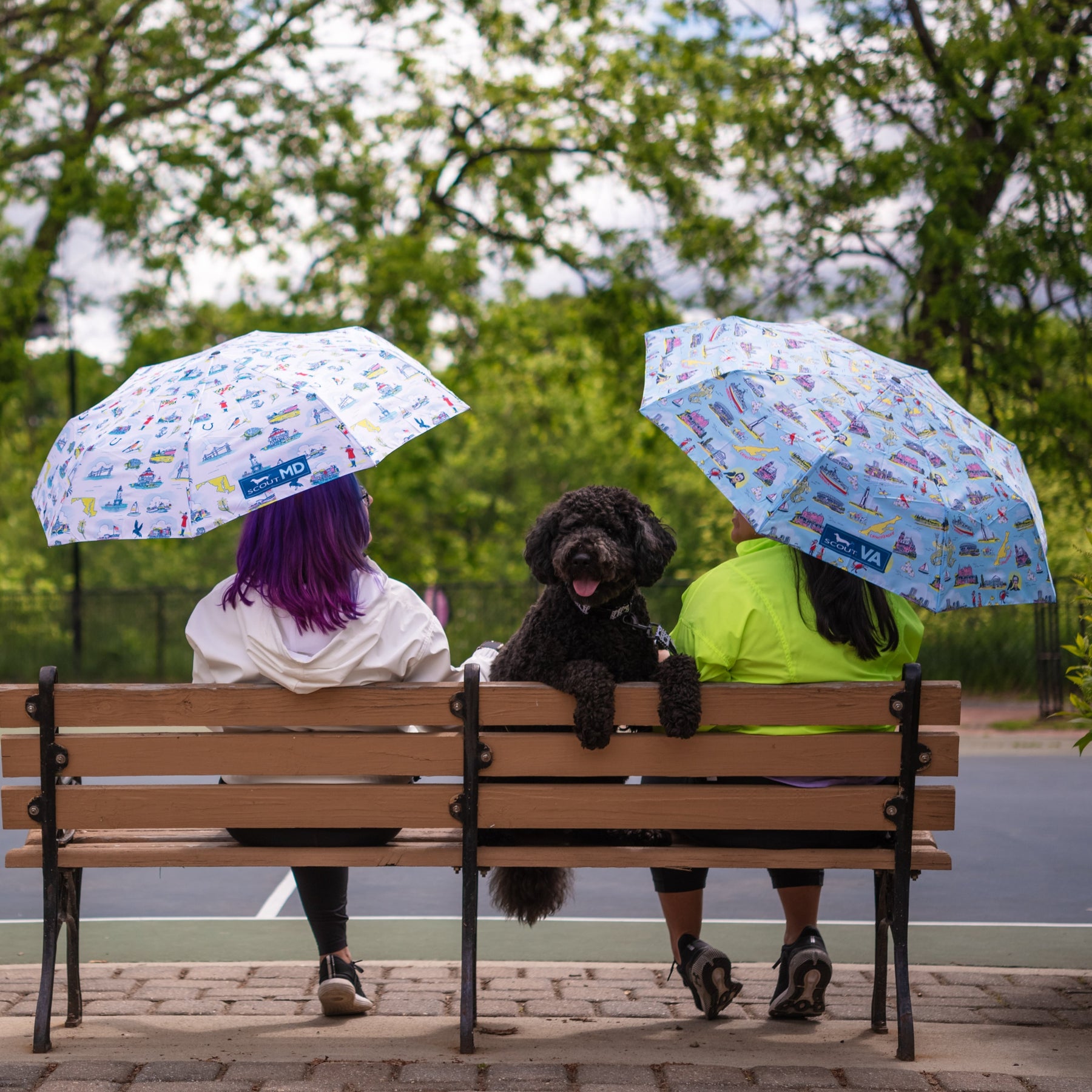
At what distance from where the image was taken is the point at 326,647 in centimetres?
347

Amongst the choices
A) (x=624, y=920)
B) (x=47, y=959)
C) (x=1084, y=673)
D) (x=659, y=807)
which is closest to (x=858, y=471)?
(x=659, y=807)

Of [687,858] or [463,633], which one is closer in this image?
[687,858]

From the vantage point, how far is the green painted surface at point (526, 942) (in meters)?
4.83

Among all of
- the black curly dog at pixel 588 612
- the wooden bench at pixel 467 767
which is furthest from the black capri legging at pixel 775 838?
the black curly dog at pixel 588 612

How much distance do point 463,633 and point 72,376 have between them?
7.01 metres

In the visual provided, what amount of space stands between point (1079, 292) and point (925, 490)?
12.1 m

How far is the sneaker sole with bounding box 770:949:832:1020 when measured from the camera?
3.67 meters

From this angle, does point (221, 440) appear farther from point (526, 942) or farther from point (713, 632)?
point (526, 942)

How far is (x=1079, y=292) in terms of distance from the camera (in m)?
14.2

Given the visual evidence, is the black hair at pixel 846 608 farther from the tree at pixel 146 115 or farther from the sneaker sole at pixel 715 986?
the tree at pixel 146 115

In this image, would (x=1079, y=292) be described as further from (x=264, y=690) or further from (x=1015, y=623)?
(x=264, y=690)

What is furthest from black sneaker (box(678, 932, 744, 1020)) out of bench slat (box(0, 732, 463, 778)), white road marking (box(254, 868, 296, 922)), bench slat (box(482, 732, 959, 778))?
white road marking (box(254, 868, 296, 922))

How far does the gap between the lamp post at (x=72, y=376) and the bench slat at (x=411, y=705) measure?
1616cm

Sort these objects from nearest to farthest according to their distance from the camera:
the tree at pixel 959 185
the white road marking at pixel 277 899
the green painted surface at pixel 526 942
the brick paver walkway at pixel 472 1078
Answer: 1. the brick paver walkway at pixel 472 1078
2. the green painted surface at pixel 526 942
3. the white road marking at pixel 277 899
4. the tree at pixel 959 185
